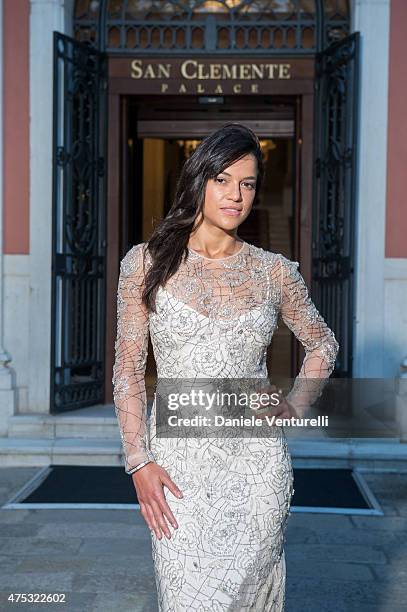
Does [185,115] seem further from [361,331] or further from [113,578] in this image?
[113,578]

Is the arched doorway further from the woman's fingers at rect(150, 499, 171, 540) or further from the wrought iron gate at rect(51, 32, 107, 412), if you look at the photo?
the woman's fingers at rect(150, 499, 171, 540)

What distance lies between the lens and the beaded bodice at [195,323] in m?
2.74

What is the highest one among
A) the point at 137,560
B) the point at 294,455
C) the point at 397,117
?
the point at 397,117

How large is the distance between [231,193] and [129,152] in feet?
21.7

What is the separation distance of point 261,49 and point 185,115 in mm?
1801

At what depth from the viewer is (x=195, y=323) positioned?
2.75 metres

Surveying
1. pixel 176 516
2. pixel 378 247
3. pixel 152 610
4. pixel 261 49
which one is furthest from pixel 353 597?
pixel 261 49

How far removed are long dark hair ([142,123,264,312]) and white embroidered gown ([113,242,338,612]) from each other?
1.3 inches

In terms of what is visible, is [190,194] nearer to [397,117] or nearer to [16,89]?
[397,117]

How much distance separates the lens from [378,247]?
8414 millimetres

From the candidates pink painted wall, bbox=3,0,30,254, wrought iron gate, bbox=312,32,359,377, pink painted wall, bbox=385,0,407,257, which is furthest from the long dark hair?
pink painted wall, bbox=3,0,30,254

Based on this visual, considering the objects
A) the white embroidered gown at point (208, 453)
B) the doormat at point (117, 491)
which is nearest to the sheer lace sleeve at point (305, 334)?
the white embroidered gown at point (208, 453)

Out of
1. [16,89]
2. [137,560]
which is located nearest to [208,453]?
[137,560]

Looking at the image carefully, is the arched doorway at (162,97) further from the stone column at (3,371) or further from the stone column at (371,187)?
the stone column at (3,371)
